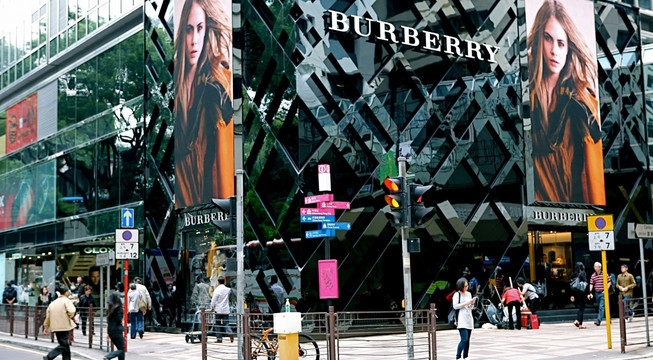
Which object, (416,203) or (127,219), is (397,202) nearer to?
(416,203)

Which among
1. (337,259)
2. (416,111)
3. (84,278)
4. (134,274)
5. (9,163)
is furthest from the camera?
(9,163)

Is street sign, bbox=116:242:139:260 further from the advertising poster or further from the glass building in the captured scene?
the advertising poster

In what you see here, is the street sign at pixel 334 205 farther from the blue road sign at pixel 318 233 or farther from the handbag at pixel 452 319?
the handbag at pixel 452 319

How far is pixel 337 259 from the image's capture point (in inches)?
843

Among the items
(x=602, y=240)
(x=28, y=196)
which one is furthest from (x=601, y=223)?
(x=28, y=196)

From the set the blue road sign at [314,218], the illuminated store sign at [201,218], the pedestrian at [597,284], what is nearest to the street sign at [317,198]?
the blue road sign at [314,218]

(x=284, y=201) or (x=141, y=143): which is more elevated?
(x=141, y=143)

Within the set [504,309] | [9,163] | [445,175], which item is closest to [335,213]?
[445,175]

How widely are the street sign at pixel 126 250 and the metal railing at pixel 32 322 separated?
3.23 m

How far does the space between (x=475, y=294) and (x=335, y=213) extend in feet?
17.8

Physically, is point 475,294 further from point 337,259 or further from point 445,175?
point 337,259

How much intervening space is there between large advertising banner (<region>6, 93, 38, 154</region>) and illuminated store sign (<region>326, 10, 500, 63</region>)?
20.9 meters

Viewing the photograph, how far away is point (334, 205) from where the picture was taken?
69.2 ft

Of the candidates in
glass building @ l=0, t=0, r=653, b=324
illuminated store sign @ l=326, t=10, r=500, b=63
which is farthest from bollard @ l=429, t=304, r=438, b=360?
illuminated store sign @ l=326, t=10, r=500, b=63
